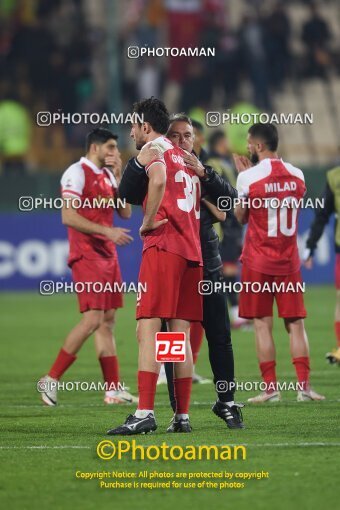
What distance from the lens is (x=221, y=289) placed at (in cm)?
931

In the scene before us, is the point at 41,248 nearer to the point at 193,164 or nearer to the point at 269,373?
the point at 269,373

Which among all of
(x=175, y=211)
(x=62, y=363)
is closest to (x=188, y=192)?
(x=175, y=211)

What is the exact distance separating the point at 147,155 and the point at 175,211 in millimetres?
409

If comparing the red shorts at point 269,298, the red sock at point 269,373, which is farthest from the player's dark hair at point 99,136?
the red sock at point 269,373

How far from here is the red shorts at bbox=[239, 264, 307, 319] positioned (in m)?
10.9

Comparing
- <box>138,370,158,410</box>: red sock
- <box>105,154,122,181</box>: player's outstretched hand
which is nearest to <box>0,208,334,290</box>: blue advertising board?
<box>105,154,122,181</box>: player's outstretched hand

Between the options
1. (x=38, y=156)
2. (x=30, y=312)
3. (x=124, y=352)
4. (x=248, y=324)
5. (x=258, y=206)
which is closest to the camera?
(x=258, y=206)

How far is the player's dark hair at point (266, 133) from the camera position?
Answer: 1067 centimetres

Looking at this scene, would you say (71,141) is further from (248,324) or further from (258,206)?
(258,206)

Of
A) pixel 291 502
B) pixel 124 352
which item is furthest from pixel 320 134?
pixel 291 502

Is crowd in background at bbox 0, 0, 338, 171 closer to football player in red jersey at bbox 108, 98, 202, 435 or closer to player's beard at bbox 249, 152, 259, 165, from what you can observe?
player's beard at bbox 249, 152, 259, 165

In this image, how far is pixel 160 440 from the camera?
8578 millimetres

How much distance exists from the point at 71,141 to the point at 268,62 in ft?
13.9

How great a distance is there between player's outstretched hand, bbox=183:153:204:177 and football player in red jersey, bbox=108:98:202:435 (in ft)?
0.15
